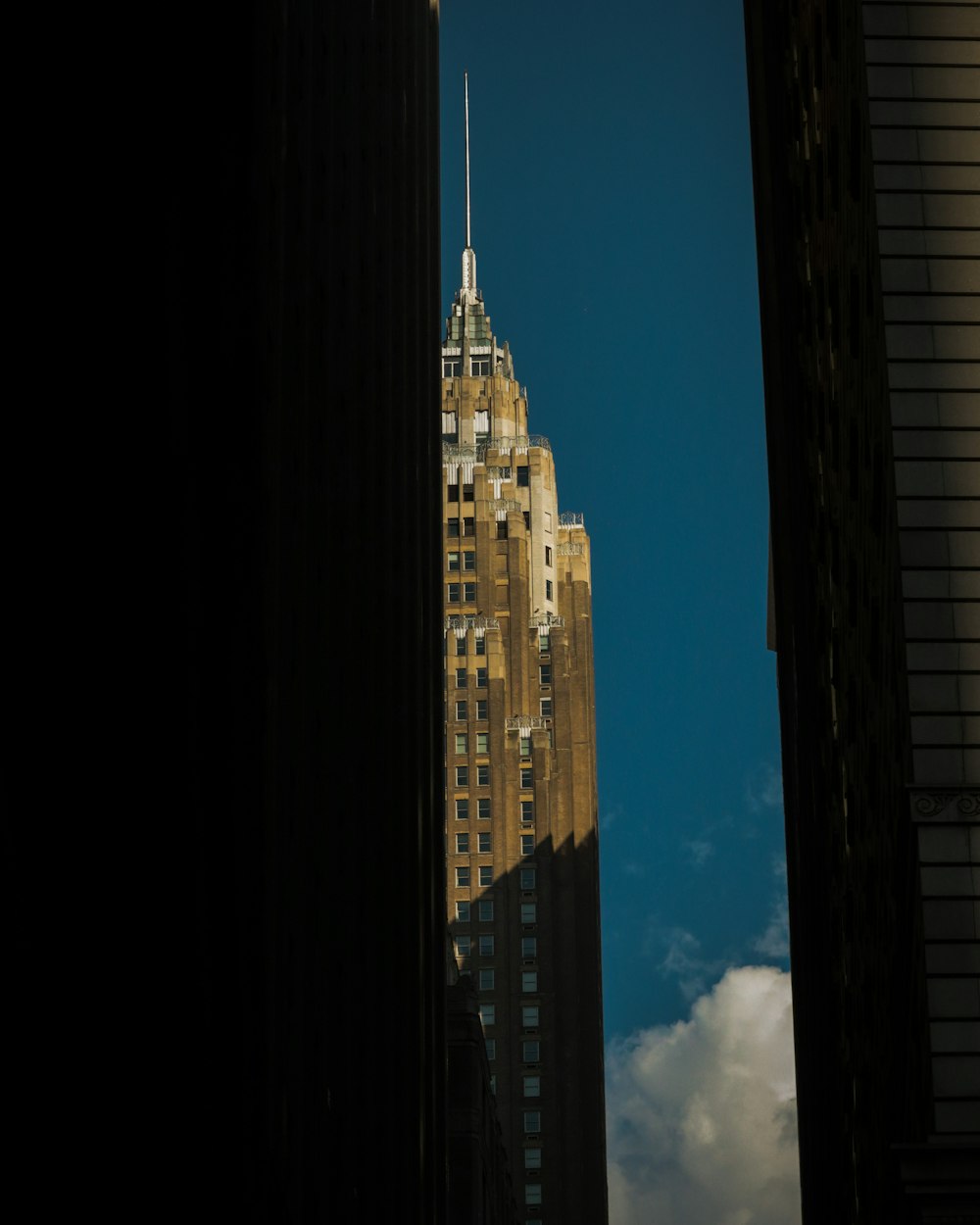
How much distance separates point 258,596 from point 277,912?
18.9 feet

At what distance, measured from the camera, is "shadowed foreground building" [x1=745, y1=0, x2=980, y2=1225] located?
3494cm

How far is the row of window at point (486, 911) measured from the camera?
168m

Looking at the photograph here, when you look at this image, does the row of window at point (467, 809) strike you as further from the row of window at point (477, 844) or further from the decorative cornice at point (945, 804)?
the decorative cornice at point (945, 804)

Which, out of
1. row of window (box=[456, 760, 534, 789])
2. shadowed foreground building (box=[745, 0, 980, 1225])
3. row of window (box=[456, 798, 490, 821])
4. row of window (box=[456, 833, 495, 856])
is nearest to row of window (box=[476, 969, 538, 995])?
row of window (box=[456, 833, 495, 856])

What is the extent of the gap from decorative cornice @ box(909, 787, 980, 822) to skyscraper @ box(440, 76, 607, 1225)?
130102 mm

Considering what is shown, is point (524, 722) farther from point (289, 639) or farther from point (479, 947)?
point (289, 639)

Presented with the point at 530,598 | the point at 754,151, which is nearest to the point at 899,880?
the point at 754,151

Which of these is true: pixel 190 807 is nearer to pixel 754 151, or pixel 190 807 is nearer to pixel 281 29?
pixel 281 29

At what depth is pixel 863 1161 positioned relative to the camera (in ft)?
158

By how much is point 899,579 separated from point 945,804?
3.79 meters

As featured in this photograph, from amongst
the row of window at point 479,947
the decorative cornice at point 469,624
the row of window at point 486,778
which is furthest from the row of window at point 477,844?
the decorative cornice at point 469,624

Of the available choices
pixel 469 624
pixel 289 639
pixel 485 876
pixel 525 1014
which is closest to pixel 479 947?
pixel 485 876

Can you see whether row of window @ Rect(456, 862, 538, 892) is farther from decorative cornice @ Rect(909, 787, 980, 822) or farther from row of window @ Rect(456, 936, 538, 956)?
decorative cornice @ Rect(909, 787, 980, 822)

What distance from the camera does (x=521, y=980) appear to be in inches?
6590
